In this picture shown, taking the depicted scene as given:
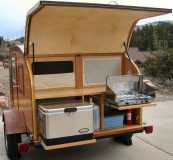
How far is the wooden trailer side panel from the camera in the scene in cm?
498

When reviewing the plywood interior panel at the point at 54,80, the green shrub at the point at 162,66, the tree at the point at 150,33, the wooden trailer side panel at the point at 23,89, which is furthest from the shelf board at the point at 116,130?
the tree at the point at 150,33

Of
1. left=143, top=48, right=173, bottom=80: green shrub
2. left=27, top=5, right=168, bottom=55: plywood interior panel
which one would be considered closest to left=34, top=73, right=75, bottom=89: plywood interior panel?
left=27, top=5, right=168, bottom=55: plywood interior panel

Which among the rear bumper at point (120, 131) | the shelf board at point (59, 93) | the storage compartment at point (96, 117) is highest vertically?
the shelf board at point (59, 93)

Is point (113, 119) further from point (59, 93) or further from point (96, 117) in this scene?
point (59, 93)

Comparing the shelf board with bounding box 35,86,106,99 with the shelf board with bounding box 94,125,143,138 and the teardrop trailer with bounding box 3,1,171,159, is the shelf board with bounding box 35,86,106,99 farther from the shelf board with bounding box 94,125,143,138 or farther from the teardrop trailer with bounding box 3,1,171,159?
the shelf board with bounding box 94,125,143,138

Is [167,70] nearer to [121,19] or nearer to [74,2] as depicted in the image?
[121,19]

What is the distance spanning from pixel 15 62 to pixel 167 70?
9266 millimetres

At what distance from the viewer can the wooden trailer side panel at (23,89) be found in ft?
16.3

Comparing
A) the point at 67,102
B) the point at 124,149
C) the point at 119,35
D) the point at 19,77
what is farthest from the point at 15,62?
the point at 124,149

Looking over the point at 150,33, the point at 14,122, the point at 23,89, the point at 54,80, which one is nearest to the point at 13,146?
the point at 14,122

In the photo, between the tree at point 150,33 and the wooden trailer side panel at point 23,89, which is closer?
the wooden trailer side panel at point 23,89

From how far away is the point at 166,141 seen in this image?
6336 mm

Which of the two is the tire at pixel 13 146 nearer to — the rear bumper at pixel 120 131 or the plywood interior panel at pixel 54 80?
the plywood interior panel at pixel 54 80

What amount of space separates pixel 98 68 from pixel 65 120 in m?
1.74
